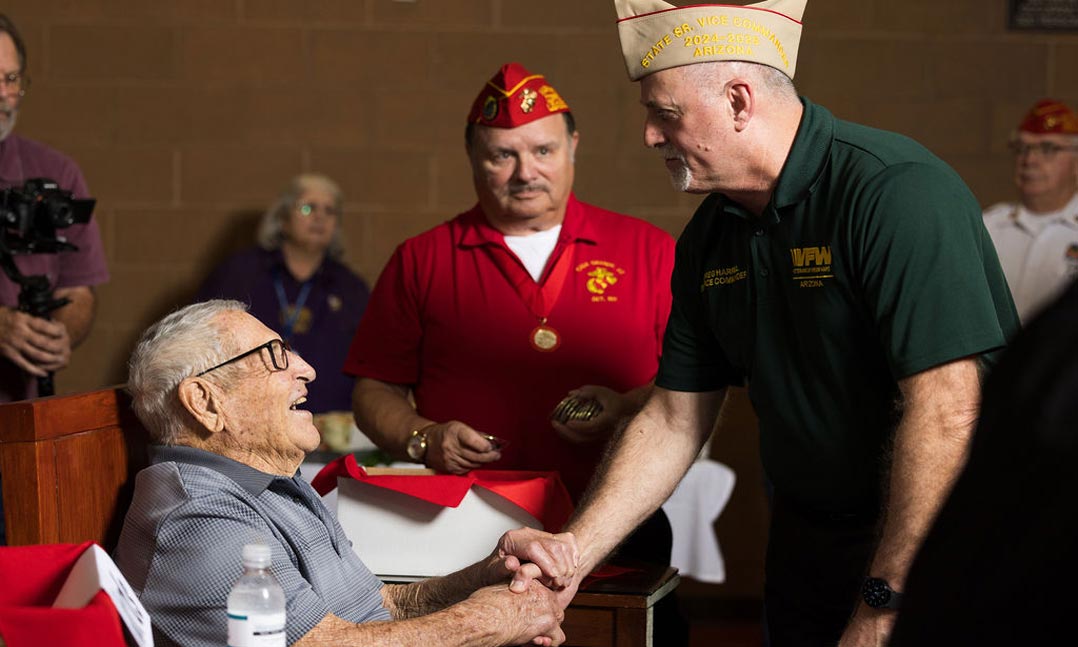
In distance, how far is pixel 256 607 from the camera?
1400mm

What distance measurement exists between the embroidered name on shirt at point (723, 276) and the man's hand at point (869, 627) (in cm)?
56

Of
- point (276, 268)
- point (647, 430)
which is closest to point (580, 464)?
point (647, 430)

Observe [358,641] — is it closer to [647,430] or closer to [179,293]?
[647,430]

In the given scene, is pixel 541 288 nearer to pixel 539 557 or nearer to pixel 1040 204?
pixel 539 557

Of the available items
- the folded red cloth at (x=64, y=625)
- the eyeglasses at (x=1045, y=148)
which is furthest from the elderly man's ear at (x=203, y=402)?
the eyeglasses at (x=1045, y=148)

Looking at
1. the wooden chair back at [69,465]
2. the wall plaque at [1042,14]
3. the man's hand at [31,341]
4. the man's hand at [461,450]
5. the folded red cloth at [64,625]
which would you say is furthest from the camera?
the wall plaque at [1042,14]

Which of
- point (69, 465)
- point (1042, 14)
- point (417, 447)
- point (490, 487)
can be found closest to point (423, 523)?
point (490, 487)

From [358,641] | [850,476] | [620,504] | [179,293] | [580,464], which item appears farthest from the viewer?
[179,293]

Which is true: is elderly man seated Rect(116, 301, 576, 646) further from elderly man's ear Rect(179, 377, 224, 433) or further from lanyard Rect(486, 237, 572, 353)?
lanyard Rect(486, 237, 572, 353)

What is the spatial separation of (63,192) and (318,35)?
2295 mm

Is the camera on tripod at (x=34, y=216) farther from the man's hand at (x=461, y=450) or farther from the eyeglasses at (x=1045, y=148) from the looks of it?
the eyeglasses at (x=1045, y=148)

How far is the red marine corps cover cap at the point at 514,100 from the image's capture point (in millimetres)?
2512

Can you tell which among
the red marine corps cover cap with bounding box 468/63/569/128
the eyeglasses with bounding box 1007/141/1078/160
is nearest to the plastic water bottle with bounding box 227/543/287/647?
the red marine corps cover cap with bounding box 468/63/569/128

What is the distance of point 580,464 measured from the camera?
8.00ft
